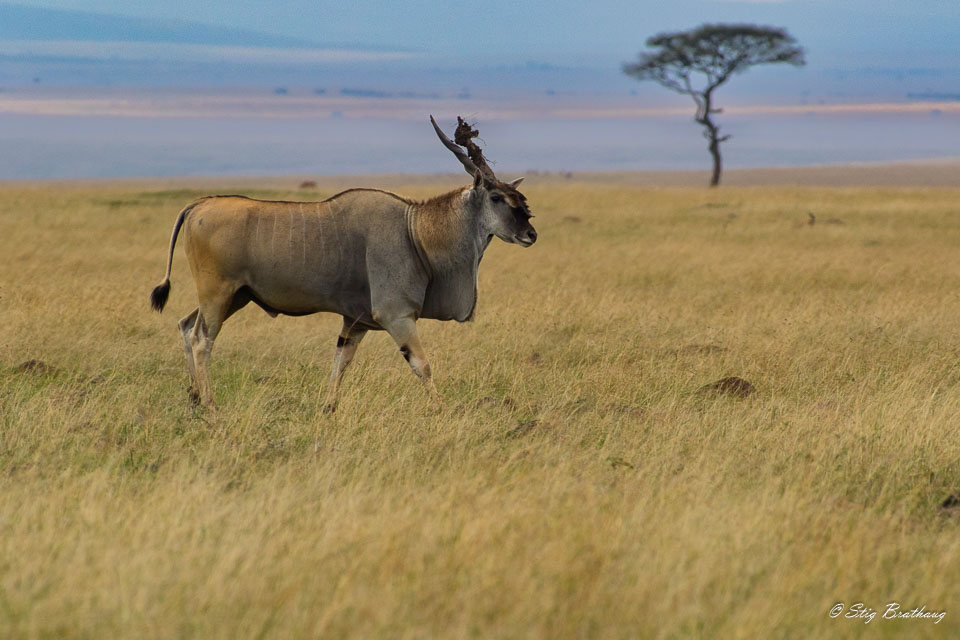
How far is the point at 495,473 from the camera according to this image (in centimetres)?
552

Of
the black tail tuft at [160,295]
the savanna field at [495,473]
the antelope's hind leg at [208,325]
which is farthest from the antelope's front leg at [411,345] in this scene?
the black tail tuft at [160,295]

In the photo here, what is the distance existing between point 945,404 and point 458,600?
13.7 feet

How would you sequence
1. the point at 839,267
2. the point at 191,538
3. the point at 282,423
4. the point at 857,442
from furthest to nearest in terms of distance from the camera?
the point at 839,267
the point at 282,423
the point at 857,442
the point at 191,538

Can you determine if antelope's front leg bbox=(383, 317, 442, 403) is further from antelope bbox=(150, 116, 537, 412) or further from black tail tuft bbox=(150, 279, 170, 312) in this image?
black tail tuft bbox=(150, 279, 170, 312)

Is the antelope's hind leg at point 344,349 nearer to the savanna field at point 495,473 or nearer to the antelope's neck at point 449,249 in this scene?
the savanna field at point 495,473

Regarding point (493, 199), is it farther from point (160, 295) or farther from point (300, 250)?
point (160, 295)

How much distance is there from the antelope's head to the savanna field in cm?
114

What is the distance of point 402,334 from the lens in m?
7.09

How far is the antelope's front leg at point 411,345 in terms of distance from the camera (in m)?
7.04

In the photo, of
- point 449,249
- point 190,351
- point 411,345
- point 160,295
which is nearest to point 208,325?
point 190,351

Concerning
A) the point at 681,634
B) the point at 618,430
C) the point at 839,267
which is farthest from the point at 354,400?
the point at 839,267

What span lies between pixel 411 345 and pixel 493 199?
1127 millimetres

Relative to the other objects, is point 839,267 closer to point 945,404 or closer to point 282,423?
point 945,404

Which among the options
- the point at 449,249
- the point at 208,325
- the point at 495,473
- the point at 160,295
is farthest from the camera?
the point at 160,295
